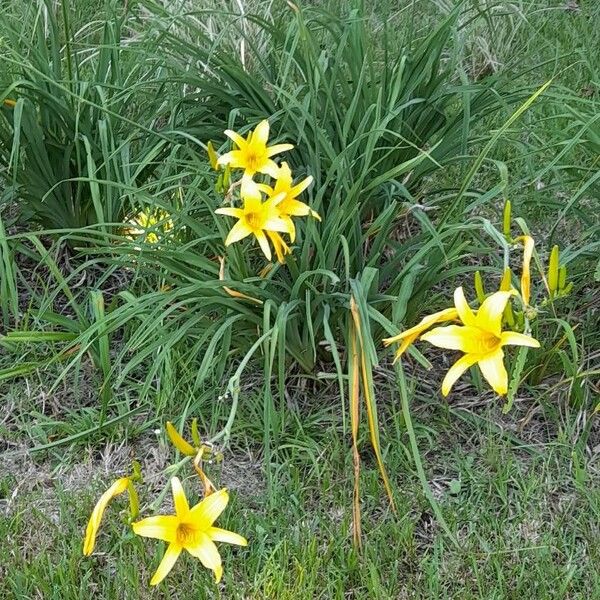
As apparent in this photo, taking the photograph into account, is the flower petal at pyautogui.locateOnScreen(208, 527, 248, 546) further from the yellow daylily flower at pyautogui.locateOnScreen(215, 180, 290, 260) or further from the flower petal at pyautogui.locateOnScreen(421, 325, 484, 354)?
the yellow daylily flower at pyautogui.locateOnScreen(215, 180, 290, 260)

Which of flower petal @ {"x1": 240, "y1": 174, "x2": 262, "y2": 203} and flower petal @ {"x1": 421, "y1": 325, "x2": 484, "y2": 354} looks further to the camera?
flower petal @ {"x1": 240, "y1": 174, "x2": 262, "y2": 203}

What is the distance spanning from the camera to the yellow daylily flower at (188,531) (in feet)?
4.40

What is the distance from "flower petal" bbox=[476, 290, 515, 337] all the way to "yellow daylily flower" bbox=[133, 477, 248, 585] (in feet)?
1.63

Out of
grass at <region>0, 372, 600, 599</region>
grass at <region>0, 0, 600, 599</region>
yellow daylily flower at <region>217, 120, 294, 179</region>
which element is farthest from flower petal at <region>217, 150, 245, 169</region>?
grass at <region>0, 372, 600, 599</region>

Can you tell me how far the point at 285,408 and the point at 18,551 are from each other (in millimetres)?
663

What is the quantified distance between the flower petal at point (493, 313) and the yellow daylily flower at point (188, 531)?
0.50 m

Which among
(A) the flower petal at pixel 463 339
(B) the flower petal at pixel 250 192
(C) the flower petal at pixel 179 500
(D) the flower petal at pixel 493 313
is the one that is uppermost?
(B) the flower petal at pixel 250 192

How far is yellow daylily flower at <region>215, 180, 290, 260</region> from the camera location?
1688mm

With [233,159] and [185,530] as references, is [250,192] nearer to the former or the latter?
[233,159]

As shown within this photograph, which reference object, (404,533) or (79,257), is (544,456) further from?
(79,257)

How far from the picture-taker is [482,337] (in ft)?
4.50

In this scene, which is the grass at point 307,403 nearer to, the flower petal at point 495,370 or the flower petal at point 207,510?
the flower petal at point 207,510

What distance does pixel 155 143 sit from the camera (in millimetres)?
2410

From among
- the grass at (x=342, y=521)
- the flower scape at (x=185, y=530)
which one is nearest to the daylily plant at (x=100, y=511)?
the flower scape at (x=185, y=530)
